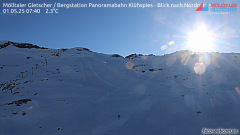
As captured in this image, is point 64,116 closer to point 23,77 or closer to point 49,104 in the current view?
point 49,104

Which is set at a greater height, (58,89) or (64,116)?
(58,89)

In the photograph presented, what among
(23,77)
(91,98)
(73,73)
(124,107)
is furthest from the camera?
(73,73)

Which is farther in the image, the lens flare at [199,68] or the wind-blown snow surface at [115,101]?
the lens flare at [199,68]

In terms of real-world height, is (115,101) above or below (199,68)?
below

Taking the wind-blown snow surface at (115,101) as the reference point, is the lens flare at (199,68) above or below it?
above

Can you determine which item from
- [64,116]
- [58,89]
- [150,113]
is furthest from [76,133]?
[58,89]

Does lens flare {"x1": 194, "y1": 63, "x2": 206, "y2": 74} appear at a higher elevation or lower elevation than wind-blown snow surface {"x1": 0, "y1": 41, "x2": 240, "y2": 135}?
higher

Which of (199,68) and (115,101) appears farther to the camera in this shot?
(199,68)

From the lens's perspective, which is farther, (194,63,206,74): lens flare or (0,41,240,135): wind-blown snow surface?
(194,63,206,74): lens flare
